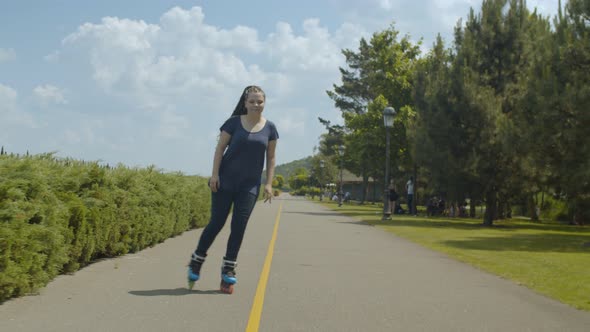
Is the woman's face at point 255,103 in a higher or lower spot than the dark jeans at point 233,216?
higher

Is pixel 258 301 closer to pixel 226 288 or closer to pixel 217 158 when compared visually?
pixel 226 288

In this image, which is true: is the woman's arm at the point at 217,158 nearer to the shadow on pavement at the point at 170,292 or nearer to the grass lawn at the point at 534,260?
the shadow on pavement at the point at 170,292

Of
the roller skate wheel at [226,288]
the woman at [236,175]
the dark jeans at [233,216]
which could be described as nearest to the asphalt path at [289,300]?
the roller skate wheel at [226,288]

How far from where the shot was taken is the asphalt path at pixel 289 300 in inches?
226

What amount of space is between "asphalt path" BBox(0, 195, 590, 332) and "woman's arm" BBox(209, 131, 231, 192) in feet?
3.94

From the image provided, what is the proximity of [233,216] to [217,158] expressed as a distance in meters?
0.66

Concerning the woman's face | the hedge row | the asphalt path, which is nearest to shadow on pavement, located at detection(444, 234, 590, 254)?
the asphalt path

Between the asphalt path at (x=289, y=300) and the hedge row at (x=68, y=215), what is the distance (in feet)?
0.88

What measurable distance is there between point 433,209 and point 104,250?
100ft

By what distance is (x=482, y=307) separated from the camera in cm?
688

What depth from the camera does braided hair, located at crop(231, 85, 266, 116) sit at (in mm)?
7300

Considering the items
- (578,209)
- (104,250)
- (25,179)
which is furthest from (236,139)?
(578,209)

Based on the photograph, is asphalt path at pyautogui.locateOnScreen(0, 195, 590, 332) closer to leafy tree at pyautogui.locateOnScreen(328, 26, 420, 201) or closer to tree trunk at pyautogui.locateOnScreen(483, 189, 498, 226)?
tree trunk at pyautogui.locateOnScreen(483, 189, 498, 226)

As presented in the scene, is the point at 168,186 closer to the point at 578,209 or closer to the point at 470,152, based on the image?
the point at 470,152
